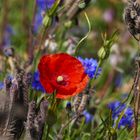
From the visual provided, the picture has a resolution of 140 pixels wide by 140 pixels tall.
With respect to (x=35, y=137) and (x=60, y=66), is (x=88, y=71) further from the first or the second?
(x=35, y=137)

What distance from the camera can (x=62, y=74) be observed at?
1708 mm

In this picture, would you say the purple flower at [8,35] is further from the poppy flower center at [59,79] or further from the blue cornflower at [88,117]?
the poppy flower center at [59,79]

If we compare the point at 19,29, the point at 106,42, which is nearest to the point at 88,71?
the point at 106,42

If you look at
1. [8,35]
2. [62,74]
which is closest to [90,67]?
[62,74]

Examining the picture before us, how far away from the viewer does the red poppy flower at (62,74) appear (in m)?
1.67

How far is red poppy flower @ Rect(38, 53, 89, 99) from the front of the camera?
1.67 meters

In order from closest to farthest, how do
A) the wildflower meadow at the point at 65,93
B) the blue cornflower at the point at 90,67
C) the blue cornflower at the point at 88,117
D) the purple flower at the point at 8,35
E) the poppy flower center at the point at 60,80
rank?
the wildflower meadow at the point at 65,93
the poppy flower center at the point at 60,80
the blue cornflower at the point at 90,67
the blue cornflower at the point at 88,117
the purple flower at the point at 8,35

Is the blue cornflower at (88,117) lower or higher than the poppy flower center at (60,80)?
lower

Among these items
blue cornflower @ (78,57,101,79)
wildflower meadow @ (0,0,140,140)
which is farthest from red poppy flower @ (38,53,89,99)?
blue cornflower @ (78,57,101,79)

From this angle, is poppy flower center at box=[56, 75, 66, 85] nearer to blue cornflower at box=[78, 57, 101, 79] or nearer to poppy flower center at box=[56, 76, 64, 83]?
poppy flower center at box=[56, 76, 64, 83]

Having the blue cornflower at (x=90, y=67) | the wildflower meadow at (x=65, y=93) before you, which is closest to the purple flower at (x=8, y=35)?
the wildflower meadow at (x=65, y=93)

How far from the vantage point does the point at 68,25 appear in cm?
234

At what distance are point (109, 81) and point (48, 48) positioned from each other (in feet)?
2.55

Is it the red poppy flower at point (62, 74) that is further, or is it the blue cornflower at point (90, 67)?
the blue cornflower at point (90, 67)
